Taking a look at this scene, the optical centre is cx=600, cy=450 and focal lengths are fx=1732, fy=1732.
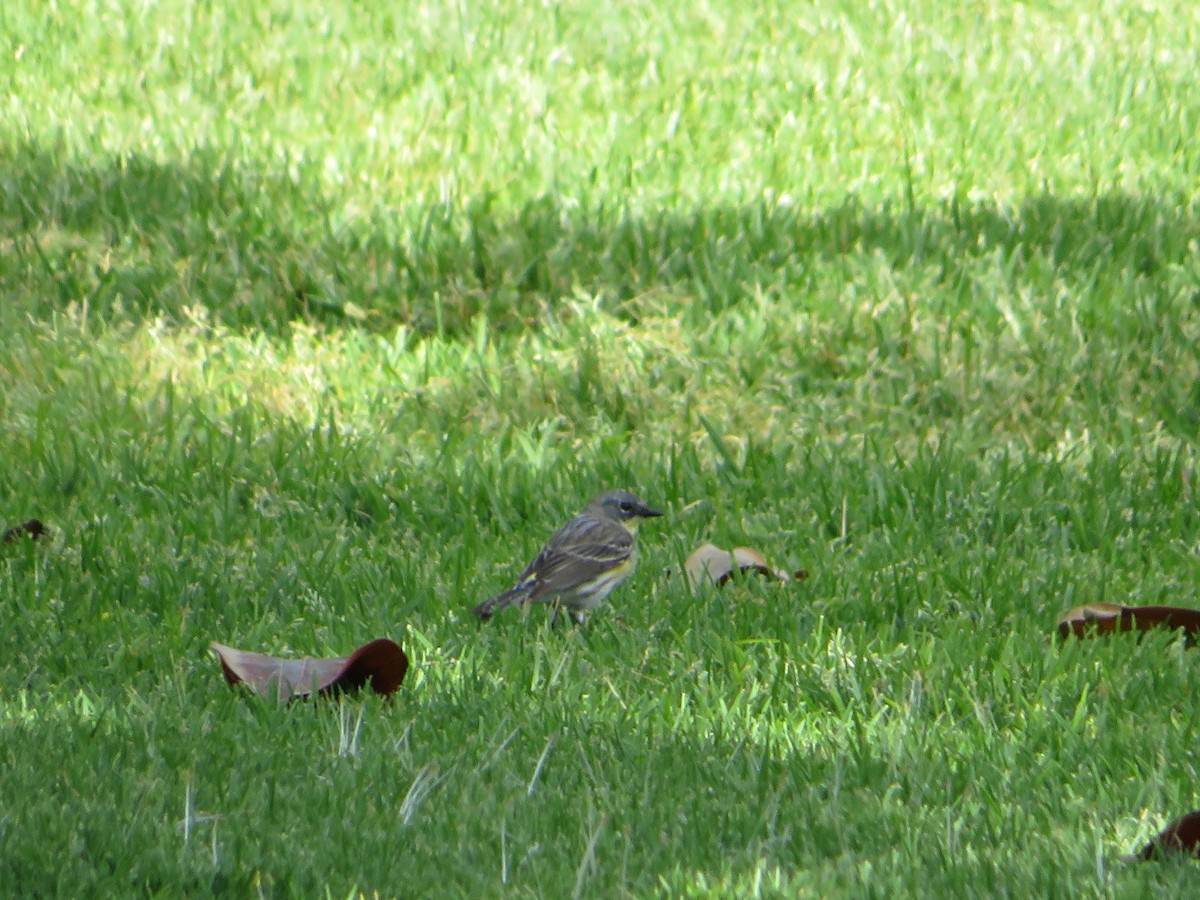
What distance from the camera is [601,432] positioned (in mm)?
7180

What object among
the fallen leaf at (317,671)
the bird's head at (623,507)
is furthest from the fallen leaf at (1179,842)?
the bird's head at (623,507)

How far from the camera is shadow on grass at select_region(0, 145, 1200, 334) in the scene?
812cm

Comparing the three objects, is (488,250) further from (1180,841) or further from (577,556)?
(1180,841)

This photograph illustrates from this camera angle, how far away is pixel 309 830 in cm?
384

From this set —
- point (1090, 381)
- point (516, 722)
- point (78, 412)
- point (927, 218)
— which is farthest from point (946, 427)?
point (78, 412)

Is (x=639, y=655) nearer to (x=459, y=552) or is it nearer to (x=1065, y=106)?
(x=459, y=552)

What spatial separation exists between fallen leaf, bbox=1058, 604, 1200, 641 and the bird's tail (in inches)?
64.0

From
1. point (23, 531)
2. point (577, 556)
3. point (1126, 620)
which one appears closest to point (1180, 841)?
point (1126, 620)

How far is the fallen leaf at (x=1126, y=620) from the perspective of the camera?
5.06m

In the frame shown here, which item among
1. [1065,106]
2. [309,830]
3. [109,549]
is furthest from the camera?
[1065,106]

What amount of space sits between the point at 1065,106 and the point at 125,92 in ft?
17.9

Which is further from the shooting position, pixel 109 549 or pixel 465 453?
pixel 465 453

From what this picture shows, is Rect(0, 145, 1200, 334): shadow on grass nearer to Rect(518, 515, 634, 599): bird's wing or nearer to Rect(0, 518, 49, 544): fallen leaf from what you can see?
Rect(0, 518, 49, 544): fallen leaf

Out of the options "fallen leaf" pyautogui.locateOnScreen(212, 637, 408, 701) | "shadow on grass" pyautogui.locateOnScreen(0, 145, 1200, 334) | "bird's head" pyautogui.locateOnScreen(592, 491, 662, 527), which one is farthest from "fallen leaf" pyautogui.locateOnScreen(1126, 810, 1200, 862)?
"shadow on grass" pyautogui.locateOnScreen(0, 145, 1200, 334)
